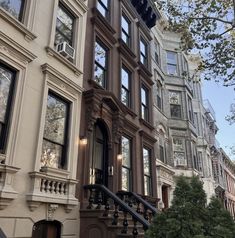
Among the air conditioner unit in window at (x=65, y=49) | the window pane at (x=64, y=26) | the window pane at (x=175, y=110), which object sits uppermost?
the window pane at (x=175, y=110)

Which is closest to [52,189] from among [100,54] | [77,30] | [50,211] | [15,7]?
[50,211]

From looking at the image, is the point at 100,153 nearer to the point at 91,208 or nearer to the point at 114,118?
the point at 114,118

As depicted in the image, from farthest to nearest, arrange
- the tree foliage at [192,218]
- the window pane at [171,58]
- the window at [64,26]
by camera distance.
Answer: the window pane at [171,58], the window at [64,26], the tree foliage at [192,218]

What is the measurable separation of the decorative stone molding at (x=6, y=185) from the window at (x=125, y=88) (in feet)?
22.3

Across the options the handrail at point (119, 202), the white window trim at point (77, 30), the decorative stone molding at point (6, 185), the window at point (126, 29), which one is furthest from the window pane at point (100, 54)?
the decorative stone molding at point (6, 185)

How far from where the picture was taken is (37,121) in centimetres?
675

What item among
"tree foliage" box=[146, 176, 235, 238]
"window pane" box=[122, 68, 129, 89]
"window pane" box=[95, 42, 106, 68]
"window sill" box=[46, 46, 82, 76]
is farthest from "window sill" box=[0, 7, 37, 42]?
"window pane" box=[122, 68, 129, 89]

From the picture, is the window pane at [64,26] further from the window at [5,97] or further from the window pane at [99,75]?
the window at [5,97]

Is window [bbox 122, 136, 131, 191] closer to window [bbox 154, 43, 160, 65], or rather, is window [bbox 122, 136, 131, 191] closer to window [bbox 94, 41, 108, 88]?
window [bbox 94, 41, 108, 88]

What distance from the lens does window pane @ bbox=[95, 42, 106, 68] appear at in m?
10.3

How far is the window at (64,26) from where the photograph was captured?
841 cm

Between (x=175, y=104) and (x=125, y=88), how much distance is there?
812 centimetres

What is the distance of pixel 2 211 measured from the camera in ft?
17.9

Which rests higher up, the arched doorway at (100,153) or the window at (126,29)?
the window at (126,29)
